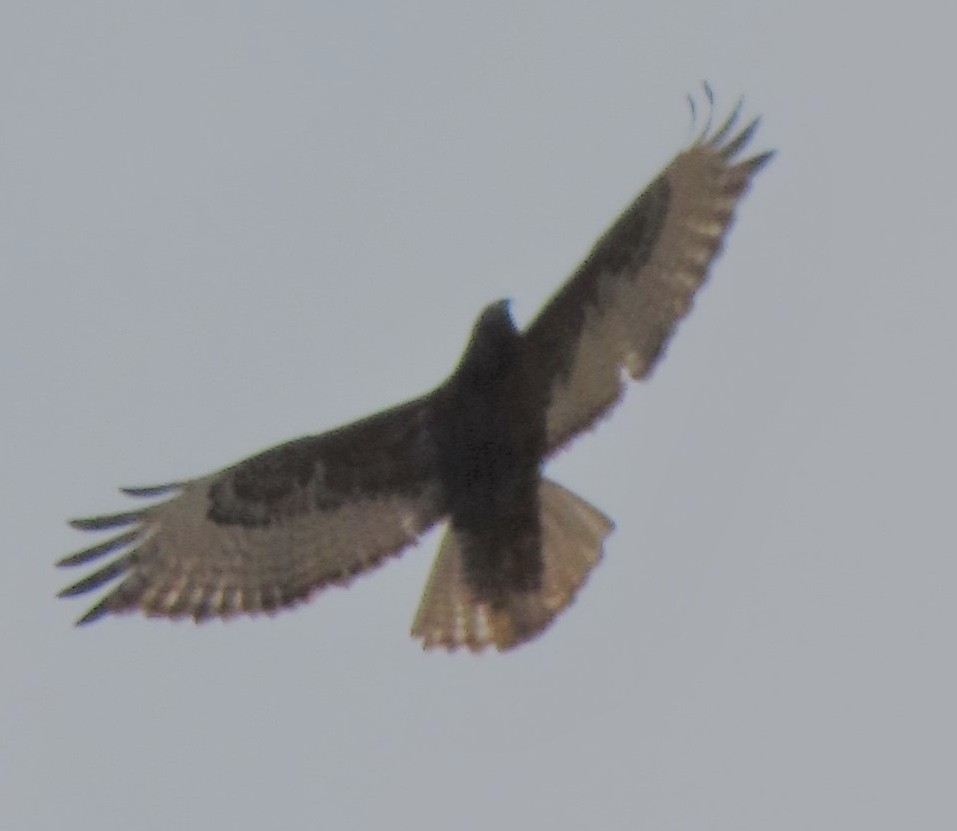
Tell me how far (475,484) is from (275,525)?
971mm

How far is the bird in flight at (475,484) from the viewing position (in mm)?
9273

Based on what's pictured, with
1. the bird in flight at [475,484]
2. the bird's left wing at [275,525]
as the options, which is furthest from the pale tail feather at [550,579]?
the bird's left wing at [275,525]

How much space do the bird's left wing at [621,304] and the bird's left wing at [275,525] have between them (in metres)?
0.61

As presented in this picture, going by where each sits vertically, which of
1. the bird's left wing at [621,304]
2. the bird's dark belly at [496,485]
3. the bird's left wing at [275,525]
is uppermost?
the bird's left wing at [621,304]

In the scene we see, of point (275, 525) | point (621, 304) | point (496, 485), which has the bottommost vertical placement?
point (275, 525)

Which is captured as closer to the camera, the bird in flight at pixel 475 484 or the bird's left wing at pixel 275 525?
the bird in flight at pixel 475 484

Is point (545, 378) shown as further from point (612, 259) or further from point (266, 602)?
point (266, 602)

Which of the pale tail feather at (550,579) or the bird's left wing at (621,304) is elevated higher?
the bird's left wing at (621,304)

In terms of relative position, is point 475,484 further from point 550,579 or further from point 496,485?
point 550,579

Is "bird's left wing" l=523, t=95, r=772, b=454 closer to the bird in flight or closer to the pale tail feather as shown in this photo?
the bird in flight

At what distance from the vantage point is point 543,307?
9.27 metres

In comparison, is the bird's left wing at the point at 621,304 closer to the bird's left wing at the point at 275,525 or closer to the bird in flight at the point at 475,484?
the bird in flight at the point at 475,484

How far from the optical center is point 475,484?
30.8 ft

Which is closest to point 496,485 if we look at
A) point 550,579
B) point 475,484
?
point 475,484
